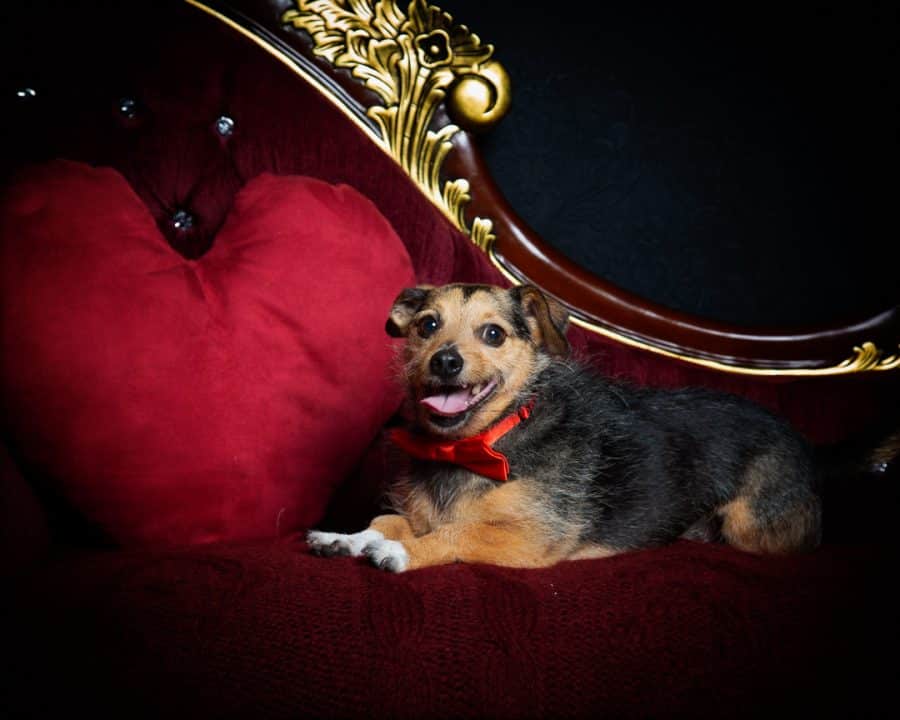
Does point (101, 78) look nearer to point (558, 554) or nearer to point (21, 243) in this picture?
point (21, 243)

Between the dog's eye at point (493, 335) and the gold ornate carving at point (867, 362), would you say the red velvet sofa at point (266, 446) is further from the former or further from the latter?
the dog's eye at point (493, 335)

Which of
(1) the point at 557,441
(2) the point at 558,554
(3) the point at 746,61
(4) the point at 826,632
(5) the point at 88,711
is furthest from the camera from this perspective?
(3) the point at 746,61

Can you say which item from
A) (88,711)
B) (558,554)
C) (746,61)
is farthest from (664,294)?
(88,711)

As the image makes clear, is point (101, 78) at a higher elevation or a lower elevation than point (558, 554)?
higher

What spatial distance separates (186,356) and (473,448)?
2.01ft

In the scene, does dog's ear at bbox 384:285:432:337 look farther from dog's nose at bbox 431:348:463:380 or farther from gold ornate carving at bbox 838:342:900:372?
gold ornate carving at bbox 838:342:900:372

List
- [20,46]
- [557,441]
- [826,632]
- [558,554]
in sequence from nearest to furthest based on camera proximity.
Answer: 1. [826,632]
2. [558,554]
3. [557,441]
4. [20,46]

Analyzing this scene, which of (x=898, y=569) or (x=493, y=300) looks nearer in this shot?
(x=898, y=569)

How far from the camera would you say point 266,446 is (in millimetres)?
1597

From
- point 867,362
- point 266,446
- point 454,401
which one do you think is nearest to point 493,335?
point 454,401

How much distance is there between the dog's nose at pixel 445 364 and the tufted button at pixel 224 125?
0.96 metres

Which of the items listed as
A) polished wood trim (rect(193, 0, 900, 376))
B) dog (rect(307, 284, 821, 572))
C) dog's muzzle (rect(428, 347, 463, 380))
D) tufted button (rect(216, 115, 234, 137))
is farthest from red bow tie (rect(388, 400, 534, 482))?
tufted button (rect(216, 115, 234, 137))

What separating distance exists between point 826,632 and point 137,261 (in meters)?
1.46

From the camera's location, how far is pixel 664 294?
257cm
